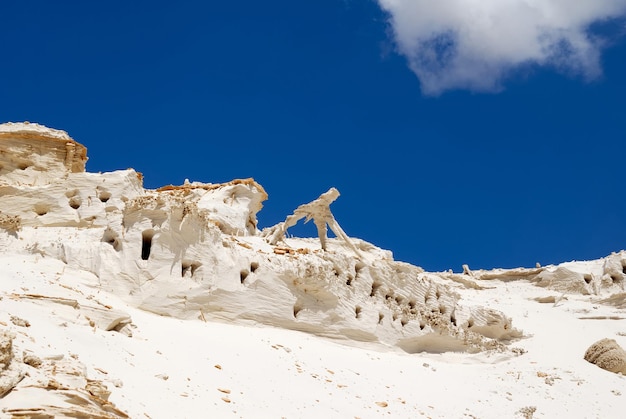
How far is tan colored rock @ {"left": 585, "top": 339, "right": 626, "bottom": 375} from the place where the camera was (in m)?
24.3

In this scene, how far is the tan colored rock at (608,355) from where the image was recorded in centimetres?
2427

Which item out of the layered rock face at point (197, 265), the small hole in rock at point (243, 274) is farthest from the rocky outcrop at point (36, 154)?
the small hole in rock at point (243, 274)

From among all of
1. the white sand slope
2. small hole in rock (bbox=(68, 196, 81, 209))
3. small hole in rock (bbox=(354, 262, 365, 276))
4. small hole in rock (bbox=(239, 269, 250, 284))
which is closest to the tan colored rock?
the white sand slope

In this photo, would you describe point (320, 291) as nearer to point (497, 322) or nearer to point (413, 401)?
point (413, 401)

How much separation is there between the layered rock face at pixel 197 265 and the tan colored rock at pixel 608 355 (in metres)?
2.96

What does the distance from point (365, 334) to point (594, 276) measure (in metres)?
17.7

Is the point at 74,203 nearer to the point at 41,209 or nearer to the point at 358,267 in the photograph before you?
the point at 41,209

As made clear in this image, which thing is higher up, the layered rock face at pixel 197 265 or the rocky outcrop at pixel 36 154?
the rocky outcrop at pixel 36 154

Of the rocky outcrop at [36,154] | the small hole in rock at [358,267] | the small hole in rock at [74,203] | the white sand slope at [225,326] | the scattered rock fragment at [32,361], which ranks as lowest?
the scattered rock fragment at [32,361]

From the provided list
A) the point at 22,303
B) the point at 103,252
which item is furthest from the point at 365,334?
the point at 22,303

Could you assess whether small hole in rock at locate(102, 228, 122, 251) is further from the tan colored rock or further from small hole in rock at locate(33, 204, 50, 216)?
the tan colored rock

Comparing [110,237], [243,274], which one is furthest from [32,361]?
[243,274]

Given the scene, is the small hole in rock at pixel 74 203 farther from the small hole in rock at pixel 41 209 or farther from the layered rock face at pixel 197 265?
the small hole in rock at pixel 41 209

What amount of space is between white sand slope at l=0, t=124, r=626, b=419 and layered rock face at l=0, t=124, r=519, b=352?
5 cm
